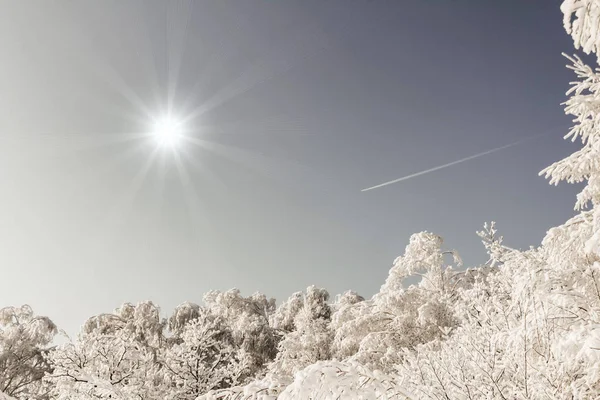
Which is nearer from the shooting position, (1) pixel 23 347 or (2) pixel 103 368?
(2) pixel 103 368

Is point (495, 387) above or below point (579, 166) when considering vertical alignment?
below

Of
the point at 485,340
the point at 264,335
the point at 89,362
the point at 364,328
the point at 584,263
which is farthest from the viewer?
the point at 264,335

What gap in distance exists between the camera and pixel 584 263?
5312mm

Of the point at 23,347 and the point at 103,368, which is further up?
the point at 23,347

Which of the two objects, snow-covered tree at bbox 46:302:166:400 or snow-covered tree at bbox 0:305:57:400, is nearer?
snow-covered tree at bbox 46:302:166:400

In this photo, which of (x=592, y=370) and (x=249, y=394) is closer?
(x=249, y=394)

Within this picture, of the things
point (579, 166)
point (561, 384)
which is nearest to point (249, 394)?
point (561, 384)

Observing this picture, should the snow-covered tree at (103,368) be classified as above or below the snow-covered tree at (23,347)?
below

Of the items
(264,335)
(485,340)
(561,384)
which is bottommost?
(561,384)

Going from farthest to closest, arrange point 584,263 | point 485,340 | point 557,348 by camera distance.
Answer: point 485,340 < point 584,263 < point 557,348

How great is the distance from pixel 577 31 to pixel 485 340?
15.9 ft

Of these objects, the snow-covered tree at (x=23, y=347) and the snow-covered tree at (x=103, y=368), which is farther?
the snow-covered tree at (x=23, y=347)

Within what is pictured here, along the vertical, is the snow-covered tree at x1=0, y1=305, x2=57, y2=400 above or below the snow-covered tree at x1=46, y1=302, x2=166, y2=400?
above

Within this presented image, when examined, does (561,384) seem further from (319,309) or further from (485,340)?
(319,309)
